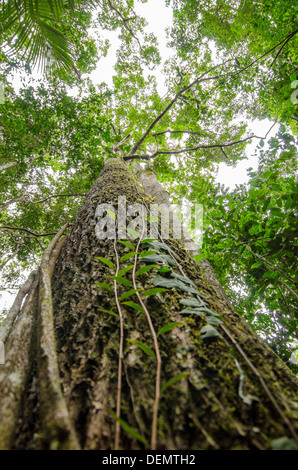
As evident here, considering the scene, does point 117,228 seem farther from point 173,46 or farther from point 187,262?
point 173,46

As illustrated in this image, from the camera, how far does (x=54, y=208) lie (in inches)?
204

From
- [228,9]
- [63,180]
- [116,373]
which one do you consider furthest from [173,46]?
[116,373]

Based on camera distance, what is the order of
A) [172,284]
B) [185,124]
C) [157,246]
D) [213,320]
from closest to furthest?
[213,320], [172,284], [157,246], [185,124]

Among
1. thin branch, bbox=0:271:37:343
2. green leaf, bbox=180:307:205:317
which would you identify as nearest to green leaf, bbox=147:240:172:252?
green leaf, bbox=180:307:205:317

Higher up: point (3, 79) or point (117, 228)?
point (3, 79)

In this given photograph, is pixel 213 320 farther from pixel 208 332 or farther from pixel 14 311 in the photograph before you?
pixel 14 311

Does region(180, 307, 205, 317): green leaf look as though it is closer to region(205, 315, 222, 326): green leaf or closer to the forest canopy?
region(205, 315, 222, 326): green leaf

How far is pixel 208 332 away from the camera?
623 millimetres

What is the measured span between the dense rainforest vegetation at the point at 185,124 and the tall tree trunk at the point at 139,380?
583 mm

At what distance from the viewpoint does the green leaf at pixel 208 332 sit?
61 cm

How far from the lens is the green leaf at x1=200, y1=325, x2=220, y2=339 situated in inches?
24.1

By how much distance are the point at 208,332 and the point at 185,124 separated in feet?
19.8

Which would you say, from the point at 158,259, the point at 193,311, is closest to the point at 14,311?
the point at 158,259
